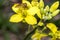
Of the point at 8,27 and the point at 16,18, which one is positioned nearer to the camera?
the point at 16,18

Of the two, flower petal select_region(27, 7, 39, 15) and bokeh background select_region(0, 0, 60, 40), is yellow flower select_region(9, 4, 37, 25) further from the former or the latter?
bokeh background select_region(0, 0, 60, 40)

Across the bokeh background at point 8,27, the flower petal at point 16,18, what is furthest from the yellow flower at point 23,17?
the bokeh background at point 8,27

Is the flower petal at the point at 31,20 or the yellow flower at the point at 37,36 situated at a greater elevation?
the flower petal at the point at 31,20

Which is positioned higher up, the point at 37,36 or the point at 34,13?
the point at 34,13

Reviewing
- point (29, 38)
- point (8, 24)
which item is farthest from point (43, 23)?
point (8, 24)

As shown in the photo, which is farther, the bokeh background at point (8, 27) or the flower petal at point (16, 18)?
the bokeh background at point (8, 27)

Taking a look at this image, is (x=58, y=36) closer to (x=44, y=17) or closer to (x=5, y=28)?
(x=44, y=17)

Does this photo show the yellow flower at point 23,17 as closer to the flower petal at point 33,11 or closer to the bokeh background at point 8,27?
the flower petal at point 33,11

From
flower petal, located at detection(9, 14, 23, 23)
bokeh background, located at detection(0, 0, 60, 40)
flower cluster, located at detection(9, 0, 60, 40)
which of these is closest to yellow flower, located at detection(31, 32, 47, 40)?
flower cluster, located at detection(9, 0, 60, 40)

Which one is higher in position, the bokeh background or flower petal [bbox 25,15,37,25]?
flower petal [bbox 25,15,37,25]

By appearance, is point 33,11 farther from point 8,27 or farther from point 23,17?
point 8,27

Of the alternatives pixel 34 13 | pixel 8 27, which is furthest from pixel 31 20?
pixel 8 27
